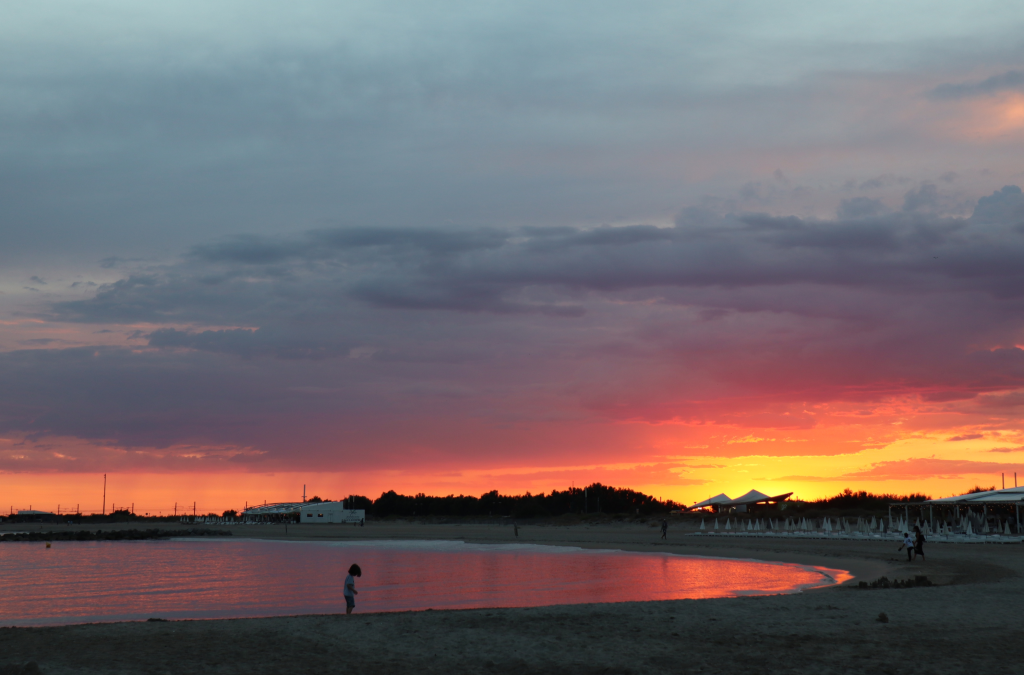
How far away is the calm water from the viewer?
1004 inches

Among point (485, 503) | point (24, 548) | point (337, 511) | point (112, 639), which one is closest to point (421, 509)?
point (485, 503)

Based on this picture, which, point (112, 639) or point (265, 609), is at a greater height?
point (112, 639)

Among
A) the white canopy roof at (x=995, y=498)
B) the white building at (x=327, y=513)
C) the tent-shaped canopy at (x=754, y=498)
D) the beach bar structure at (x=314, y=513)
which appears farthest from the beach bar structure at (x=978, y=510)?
the beach bar structure at (x=314, y=513)

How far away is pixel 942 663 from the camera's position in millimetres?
11922

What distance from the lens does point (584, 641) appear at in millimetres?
13633

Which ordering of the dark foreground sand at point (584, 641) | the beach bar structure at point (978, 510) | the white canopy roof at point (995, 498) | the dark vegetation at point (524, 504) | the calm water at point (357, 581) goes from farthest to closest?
the dark vegetation at point (524, 504), the beach bar structure at point (978, 510), the white canopy roof at point (995, 498), the calm water at point (357, 581), the dark foreground sand at point (584, 641)

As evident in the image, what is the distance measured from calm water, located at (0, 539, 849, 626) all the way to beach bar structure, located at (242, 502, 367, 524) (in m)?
63.5

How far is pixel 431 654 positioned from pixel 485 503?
12052 cm

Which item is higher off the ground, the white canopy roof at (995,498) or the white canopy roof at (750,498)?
the white canopy roof at (995,498)

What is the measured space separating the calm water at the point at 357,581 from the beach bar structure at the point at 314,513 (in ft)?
208

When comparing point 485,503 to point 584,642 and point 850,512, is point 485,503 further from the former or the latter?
point 584,642

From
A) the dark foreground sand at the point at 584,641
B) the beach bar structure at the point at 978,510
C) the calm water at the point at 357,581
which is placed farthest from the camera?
the beach bar structure at the point at 978,510

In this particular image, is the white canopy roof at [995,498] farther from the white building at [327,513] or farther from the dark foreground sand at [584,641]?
the white building at [327,513]

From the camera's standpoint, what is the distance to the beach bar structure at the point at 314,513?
385ft
